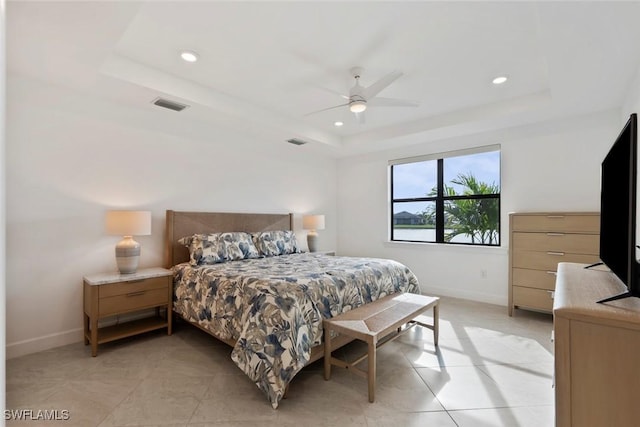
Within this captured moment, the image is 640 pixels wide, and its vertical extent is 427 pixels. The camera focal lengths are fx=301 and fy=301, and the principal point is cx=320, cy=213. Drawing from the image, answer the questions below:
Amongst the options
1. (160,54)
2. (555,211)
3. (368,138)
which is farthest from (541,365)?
(160,54)

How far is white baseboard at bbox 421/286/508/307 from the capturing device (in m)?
3.87

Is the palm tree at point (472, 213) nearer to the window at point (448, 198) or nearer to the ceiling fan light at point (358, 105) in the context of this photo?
the window at point (448, 198)

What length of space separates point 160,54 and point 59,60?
700 mm

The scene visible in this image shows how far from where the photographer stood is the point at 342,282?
96.1 inches

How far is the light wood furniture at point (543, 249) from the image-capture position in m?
3.06

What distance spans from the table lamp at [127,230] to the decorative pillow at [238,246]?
80 centimetres

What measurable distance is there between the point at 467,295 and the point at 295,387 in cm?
302

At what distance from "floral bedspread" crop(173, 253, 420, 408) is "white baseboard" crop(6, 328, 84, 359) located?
0.88 meters

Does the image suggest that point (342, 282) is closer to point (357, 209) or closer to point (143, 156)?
point (143, 156)

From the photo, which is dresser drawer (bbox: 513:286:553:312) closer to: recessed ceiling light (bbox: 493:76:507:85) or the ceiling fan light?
recessed ceiling light (bbox: 493:76:507:85)

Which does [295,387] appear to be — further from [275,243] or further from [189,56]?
[189,56]

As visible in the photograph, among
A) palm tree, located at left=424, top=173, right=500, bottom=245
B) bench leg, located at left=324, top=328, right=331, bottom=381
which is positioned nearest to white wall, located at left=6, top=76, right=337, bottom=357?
bench leg, located at left=324, top=328, right=331, bottom=381

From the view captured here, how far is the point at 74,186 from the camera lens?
276 centimetres

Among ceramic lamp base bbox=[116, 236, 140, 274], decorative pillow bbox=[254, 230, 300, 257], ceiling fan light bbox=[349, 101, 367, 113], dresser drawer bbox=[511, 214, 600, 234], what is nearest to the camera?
ceiling fan light bbox=[349, 101, 367, 113]
